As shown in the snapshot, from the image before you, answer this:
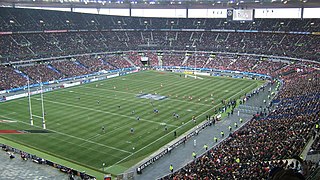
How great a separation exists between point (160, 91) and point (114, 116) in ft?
60.7

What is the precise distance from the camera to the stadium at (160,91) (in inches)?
1133

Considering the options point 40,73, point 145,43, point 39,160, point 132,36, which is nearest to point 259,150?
point 39,160

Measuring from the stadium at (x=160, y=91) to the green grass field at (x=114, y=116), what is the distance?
219 mm

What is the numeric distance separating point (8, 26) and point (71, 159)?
63341 millimetres

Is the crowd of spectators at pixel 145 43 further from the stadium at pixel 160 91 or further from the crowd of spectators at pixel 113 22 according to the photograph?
the crowd of spectators at pixel 113 22

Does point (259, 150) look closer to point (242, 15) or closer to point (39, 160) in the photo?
point (39, 160)

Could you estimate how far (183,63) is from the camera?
9500 cm

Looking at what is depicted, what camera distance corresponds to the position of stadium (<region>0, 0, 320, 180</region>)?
94.4ft

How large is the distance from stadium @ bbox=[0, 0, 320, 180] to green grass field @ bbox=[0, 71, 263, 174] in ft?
0.72

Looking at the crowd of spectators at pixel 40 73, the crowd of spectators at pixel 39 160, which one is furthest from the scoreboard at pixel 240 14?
the crowd of spectators at pixel 39 160

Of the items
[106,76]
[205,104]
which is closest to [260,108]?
[205,104]

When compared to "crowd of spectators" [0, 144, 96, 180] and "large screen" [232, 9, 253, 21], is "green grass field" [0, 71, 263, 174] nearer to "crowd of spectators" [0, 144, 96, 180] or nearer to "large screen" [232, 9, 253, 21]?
"crowd of spectators" [0, 144, 96, 180]

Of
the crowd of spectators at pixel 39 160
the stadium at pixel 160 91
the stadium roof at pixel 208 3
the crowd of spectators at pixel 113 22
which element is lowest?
the crowd of spectators at pixel 39 160

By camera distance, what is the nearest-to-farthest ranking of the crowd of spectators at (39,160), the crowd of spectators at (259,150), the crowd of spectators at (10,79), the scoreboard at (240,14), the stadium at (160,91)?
the crowd of spectators at (259,150)
the crowd of spectators at (39,160)
the stadium at (160,91)
the crowd of spectators at (10,79)
the scoreboard at (240,14)
